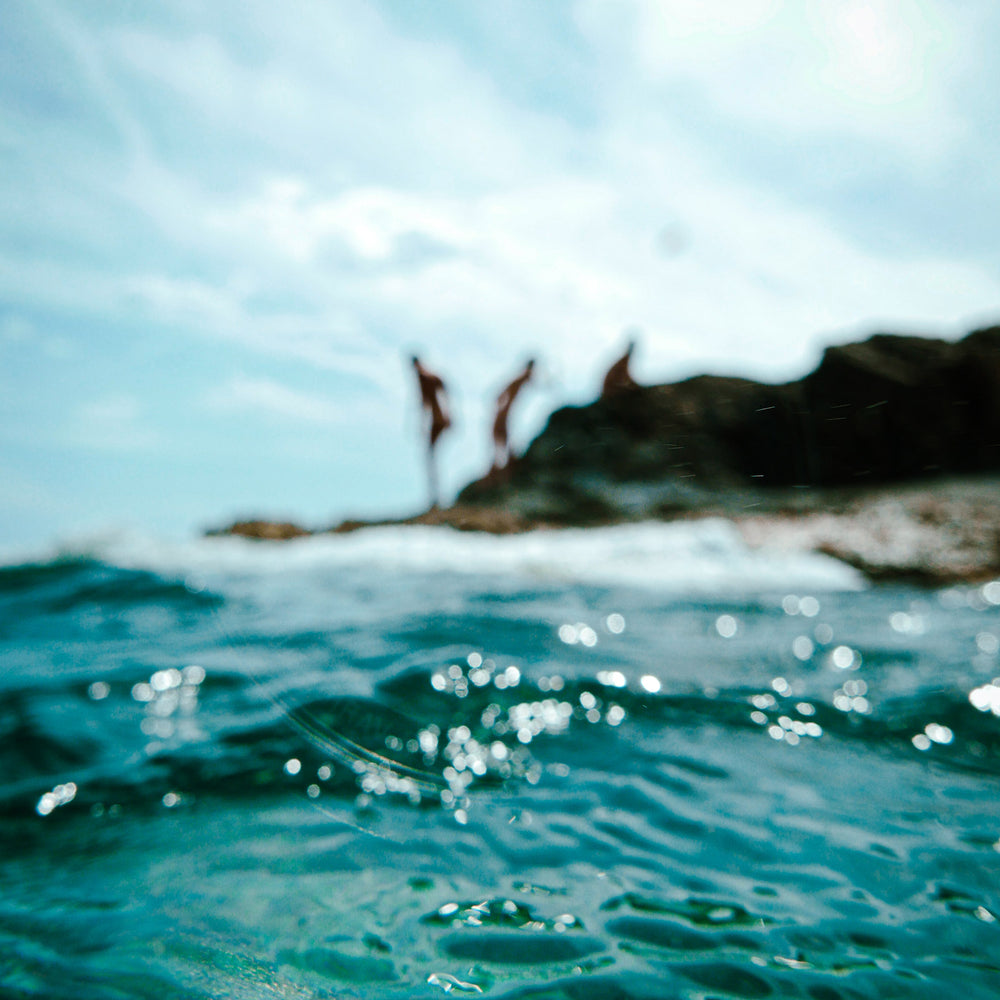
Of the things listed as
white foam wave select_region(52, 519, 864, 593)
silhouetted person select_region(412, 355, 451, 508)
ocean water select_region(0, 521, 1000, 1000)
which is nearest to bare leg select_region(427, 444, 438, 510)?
silhouetted person select_region(412, 355, 451, 508)

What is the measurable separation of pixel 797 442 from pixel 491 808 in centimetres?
1252

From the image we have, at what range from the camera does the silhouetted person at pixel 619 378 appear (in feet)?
45.5

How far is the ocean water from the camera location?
1.34 metres

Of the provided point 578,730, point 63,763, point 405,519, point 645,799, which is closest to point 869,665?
point 578,730

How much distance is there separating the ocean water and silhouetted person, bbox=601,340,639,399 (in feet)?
32.1

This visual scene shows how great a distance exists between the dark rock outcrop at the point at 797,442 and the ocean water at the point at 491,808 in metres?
7.77

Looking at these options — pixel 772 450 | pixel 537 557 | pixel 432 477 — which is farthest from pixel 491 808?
pixel 772 450

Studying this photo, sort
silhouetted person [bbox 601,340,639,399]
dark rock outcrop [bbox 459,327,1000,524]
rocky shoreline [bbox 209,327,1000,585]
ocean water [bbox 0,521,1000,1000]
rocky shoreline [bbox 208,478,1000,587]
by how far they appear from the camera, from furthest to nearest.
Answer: silhouetted person [bbox 601,340,639,399] < dark rock outcrop [bbox 459,327,1000,524] < rocky shoreline [bbox 209,327,1000,585] < rocky shoreline [bbox 208,478,1000,587] < ocean water [bbox 0,521,1000,1000]

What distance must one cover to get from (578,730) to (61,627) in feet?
11.7

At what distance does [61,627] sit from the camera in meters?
4.39

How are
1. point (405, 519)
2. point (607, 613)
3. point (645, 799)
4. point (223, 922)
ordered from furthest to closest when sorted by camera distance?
point (405, 519) < point (607, 613) < point (645, 799) < point (223, 922)

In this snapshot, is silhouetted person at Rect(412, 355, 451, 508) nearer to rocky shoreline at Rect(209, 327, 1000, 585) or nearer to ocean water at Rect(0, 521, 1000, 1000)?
rocky shoreline at Rect(209, 327, 1000, 585)

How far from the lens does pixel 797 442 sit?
42.7ft

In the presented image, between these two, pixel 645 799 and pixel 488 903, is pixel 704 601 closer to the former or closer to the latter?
pixel 645 799
